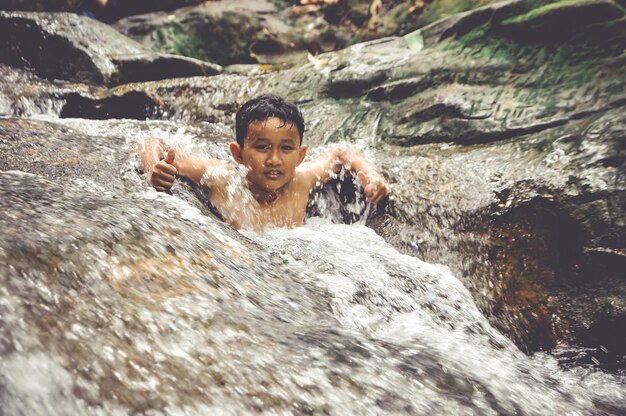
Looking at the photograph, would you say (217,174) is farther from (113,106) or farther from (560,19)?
(560,19)

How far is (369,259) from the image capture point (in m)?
2.37

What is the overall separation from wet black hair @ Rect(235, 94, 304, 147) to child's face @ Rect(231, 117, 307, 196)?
29mm

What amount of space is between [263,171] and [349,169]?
2.12 feet

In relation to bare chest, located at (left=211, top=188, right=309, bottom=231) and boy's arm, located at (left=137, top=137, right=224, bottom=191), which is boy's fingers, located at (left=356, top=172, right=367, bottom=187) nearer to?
bare chest, located at (left=211, top=188, right=309, bottom=231)

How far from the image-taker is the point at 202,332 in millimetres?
1187

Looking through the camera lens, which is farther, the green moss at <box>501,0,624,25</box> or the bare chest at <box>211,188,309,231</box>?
the green moss at <box>501,0,624,25</box>

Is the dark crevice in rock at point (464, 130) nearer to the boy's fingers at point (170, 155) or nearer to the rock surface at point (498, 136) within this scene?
the rock surface at point (498, 136)

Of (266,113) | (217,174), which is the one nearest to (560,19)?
(266,113)

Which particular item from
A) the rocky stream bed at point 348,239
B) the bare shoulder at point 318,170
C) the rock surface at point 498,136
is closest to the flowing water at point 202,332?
the rocky stream bed at point 348,239

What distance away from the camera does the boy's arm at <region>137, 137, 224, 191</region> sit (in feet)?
8.27

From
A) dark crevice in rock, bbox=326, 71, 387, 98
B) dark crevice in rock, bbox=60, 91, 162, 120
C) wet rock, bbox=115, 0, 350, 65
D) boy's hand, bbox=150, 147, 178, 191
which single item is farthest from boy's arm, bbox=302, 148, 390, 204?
wet rock, bbox=115, 0, 350, 65

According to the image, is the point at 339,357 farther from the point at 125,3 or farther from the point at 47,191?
the point at 125,3

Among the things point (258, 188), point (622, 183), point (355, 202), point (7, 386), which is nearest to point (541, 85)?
point (622, 183)

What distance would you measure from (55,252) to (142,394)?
0.46 m
